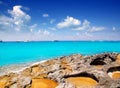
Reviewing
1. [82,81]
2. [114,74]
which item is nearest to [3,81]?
[82,81]

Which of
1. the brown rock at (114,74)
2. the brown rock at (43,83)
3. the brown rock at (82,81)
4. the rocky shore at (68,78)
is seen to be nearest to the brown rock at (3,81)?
the rocky shore at (68,78)

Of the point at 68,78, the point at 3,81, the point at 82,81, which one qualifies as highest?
the point at 68,78

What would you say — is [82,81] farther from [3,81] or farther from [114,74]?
[3,81]

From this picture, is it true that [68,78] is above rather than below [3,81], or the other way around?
above

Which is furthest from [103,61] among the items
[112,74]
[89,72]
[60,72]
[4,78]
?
[4,78]

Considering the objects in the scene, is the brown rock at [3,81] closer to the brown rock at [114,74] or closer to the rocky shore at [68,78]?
the rocky shore at [68,78]

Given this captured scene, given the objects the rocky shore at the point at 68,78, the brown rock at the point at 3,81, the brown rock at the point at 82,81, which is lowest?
the brown rock at the point at 3,81

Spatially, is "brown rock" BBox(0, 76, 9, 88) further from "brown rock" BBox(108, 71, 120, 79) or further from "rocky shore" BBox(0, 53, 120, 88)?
"brown rock" BBox(108, 71, 120, 79)

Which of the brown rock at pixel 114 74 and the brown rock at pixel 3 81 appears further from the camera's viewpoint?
the brown rock at pixel 114 74

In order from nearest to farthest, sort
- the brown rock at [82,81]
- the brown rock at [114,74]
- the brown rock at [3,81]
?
1. the brown rock at [3,81]
2. the brown rock at [82,81]
3. the brown rock at [114,74]

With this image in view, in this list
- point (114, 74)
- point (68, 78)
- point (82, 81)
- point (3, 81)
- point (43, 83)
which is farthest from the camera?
point (114, 74)

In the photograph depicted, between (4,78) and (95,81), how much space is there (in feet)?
21.5

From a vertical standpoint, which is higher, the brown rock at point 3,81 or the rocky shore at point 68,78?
the rocky shore at point 68,78

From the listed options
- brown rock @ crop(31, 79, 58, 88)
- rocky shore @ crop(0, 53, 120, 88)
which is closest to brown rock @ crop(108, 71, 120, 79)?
rocky shore @ crop(0, 53, 120, 88)
